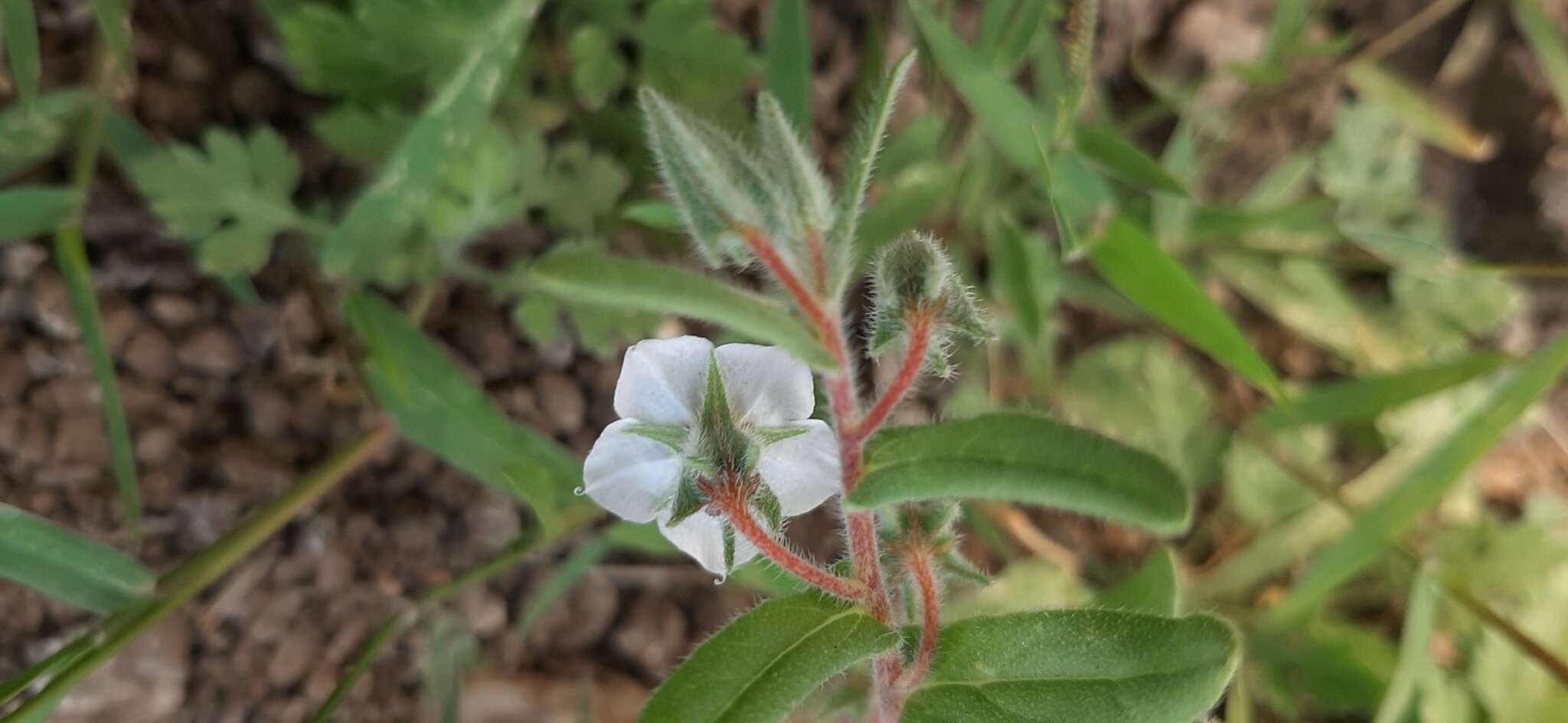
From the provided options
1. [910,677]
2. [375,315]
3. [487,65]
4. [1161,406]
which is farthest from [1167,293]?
[375,315]

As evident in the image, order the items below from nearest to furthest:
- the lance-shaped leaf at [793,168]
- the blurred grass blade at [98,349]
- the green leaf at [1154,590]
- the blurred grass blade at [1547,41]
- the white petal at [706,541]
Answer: the lance-shaped leaf at [793,168], the white petal at [706,541], the green leaf at [1154,590], the blurred grass blade at [98,349], the blurred grass blade at [1547,41]

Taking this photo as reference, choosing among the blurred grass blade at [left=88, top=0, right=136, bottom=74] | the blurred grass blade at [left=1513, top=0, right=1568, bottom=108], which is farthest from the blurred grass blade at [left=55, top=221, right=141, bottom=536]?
the blurred grass blade at [left=1513, top=0, right=1568, bottom=108]

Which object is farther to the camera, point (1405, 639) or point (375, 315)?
point (1405, 639)

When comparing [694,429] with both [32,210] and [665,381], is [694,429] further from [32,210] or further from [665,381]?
[32,210]

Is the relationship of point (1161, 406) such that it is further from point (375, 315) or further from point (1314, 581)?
point (375, 315)

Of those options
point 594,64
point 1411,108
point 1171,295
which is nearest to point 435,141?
point 594,64

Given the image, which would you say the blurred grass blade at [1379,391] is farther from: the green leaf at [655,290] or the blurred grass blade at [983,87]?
the green leaf at [655,290]

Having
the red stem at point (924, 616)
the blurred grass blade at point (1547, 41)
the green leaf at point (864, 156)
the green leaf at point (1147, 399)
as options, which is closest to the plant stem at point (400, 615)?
the red stem at point (924, 616)
